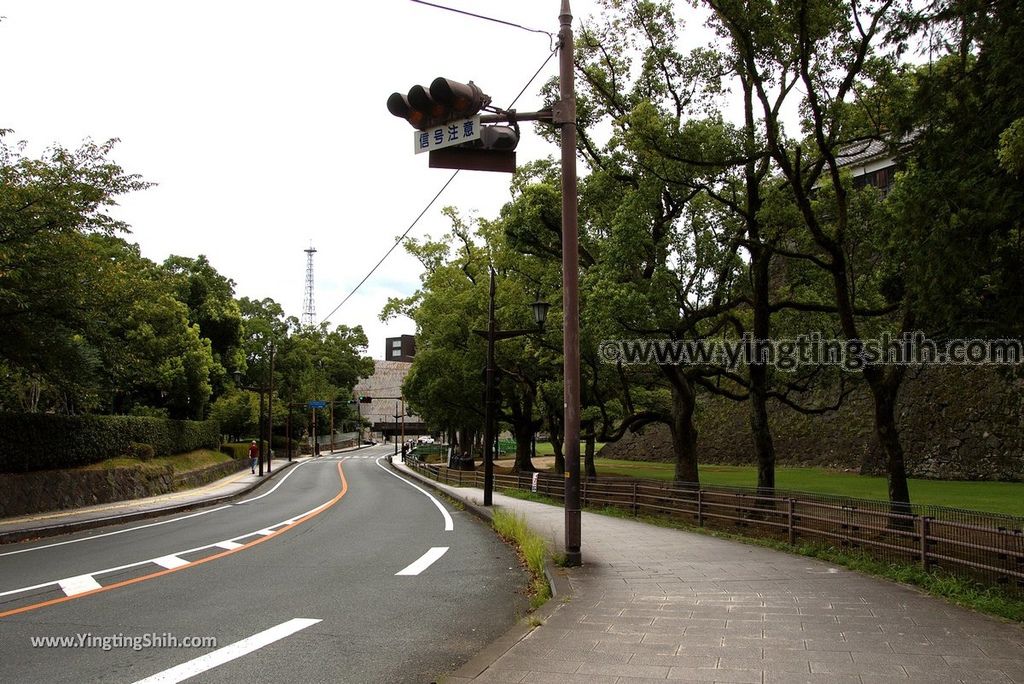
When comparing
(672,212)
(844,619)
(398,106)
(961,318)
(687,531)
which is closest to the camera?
(844,619)

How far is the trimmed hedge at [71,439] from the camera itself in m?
20.9

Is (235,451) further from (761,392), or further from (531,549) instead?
(531,549)

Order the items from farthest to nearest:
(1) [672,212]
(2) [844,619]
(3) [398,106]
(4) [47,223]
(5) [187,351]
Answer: (5) [187,351] → (1) [672,212] → (4) [47,223] → (3) [398,106] → (2) [844,619]

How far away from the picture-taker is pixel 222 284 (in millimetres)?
60594

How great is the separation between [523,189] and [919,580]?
1666 cm

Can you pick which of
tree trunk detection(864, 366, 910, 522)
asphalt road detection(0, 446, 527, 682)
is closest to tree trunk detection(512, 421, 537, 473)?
asphalt road detection(0, 446, 527, 682)

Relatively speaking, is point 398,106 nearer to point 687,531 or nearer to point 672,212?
point 687,531

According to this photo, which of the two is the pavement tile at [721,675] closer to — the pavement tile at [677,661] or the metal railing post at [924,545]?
the pavement tile at [677,661]

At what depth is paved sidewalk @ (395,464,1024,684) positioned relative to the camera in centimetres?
483

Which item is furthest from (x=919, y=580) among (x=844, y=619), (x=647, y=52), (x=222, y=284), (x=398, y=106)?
(x=222, y=284)

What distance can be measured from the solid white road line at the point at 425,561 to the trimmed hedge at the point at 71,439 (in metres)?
15.3

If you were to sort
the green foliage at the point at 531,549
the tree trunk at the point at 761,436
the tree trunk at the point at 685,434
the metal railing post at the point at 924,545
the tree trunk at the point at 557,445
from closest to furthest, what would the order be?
the green foliage at the point at 531,549 < the metal railing post at the point at 924,545 < the tree trunk at the point at 761,436 < the tree trunk at the point at 685,434 < the tree trunk at the point at 557,445

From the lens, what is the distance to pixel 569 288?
10.0 metres

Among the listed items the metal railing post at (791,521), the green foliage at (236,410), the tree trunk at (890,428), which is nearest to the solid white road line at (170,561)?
the metal railing post at (791,521)
